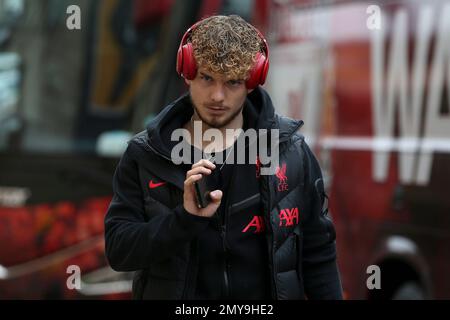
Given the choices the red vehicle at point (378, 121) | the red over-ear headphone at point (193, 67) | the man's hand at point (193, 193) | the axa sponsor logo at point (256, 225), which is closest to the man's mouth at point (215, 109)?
the red over-ear headphone at point (193, 67)

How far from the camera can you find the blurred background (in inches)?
245

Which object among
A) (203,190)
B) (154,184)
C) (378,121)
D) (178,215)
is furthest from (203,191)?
(378,121)

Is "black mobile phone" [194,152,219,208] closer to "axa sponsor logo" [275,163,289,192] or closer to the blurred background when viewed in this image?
"axa sponsor logo" [275,163,289,192]

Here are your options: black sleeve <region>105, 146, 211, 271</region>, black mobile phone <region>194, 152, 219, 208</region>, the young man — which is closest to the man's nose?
the young man

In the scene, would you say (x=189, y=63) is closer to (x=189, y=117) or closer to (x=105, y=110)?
(x=189, y=117)

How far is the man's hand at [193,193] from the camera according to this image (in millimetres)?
2469

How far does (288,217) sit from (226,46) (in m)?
0.57

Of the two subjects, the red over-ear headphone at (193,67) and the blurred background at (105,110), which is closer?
the red over-ear headphone at (193,67)

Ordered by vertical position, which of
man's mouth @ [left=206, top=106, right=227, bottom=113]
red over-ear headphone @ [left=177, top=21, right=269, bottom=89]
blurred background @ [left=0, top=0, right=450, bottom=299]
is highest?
red over-ear headphone @ [left=177, top=21, right=269, bottom=89]

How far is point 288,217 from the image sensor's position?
278 cm

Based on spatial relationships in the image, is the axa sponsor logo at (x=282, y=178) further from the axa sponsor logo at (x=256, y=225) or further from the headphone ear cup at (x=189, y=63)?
the headphone ear cup at (x=189, y=63)

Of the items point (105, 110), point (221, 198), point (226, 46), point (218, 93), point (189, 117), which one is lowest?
point (105, 110)

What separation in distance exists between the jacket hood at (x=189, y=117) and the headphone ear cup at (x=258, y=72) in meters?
0.16
